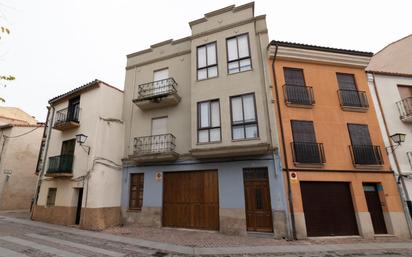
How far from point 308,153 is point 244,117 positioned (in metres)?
3.49

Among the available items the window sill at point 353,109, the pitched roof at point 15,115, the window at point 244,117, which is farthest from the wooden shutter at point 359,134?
the pitched roof at point 15,115

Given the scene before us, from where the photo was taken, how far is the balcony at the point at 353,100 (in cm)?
1055

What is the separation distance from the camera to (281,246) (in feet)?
24.5

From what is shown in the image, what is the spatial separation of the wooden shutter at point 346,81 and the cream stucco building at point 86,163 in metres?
13.4

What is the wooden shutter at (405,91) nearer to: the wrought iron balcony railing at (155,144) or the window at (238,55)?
the window at (238,55)

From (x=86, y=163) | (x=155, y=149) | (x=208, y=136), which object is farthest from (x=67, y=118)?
(x=208, y=136)

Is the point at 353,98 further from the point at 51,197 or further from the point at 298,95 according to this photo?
the point at 51,197


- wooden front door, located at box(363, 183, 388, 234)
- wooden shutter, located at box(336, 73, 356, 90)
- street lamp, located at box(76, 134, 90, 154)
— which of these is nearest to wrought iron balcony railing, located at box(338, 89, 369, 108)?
wooden shutter, located at box(336, 73, 356, 90)

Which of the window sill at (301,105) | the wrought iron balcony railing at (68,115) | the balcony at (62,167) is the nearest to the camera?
the window sill at (301,105)

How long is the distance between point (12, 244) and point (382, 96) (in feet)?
59.6

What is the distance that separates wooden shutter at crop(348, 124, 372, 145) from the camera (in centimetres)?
1012

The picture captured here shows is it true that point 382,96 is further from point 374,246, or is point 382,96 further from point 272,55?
point 374,246

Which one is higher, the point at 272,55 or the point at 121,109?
the point at 272,55

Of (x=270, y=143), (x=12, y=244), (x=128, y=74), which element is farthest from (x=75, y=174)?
(x=270, y=143)
